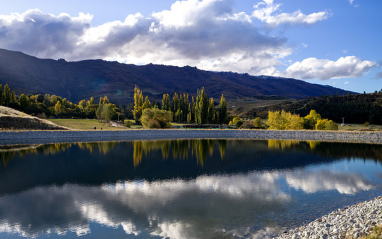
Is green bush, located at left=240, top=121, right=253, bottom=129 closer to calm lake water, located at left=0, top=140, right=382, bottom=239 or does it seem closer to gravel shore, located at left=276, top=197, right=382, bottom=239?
calm lake water, located at left=0, top=140, right=382, bottom=239

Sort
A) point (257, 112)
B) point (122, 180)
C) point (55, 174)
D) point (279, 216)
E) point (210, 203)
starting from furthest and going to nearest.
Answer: point (257, 112) → point (55, 174) → point (122, 180) → point (210, 203) → point (279, 216)

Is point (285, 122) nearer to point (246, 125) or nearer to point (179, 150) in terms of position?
point (246, 125)

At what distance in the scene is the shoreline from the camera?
163 feet

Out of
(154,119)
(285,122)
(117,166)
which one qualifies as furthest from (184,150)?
(285,122)

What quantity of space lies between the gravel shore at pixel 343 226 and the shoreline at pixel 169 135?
46.4 meters

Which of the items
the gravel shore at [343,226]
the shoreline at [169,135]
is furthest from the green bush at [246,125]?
the gravel shore at [343,226]

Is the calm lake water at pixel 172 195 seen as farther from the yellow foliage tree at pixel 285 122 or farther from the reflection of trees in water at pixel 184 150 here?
the yellow foliage tree at pixel 285 122

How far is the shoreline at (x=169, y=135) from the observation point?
49.8 meters

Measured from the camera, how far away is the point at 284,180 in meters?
20.2

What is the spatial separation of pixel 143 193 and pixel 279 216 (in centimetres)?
837

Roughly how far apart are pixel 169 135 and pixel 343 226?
169 feet

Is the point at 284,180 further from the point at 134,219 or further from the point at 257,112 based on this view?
the point at 257,112

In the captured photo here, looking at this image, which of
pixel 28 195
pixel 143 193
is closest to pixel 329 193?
pixel 143 193

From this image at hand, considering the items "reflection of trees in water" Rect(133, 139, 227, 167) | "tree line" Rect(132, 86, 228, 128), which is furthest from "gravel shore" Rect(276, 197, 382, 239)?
"tree line" Rect(132, 86, 228, 128)
